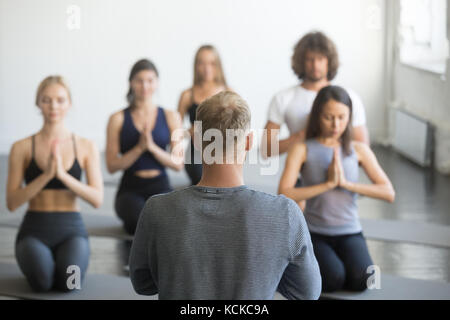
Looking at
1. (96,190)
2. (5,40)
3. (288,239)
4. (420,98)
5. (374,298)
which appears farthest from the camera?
(5,40)

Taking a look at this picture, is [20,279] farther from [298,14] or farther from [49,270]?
[298,14]

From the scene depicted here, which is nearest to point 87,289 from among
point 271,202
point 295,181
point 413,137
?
point 295,181

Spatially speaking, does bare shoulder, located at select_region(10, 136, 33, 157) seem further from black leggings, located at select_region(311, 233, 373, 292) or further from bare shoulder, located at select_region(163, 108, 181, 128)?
black leggings, located at select_region(311, 233, 373, 292)

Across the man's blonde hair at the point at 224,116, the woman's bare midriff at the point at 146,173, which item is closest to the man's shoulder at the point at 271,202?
the man's blonde hair at the point at 224,116

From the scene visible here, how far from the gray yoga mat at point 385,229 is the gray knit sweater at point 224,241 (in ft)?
8.45

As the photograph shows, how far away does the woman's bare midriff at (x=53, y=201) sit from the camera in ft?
10.6

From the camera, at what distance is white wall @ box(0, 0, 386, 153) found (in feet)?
24.3

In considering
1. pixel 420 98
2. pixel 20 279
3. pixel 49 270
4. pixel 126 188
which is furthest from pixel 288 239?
pixel 420 98

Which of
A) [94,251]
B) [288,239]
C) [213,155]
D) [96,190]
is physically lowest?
[94,251]

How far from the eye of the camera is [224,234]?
1.47m

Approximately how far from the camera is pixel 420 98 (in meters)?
6.80

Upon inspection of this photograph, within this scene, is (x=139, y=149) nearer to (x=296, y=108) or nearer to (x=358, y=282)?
(x=296, y=108)

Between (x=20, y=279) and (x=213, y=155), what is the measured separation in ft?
6.81

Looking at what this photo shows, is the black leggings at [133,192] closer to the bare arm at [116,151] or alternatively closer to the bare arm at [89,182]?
the bare arm at [116,151]
